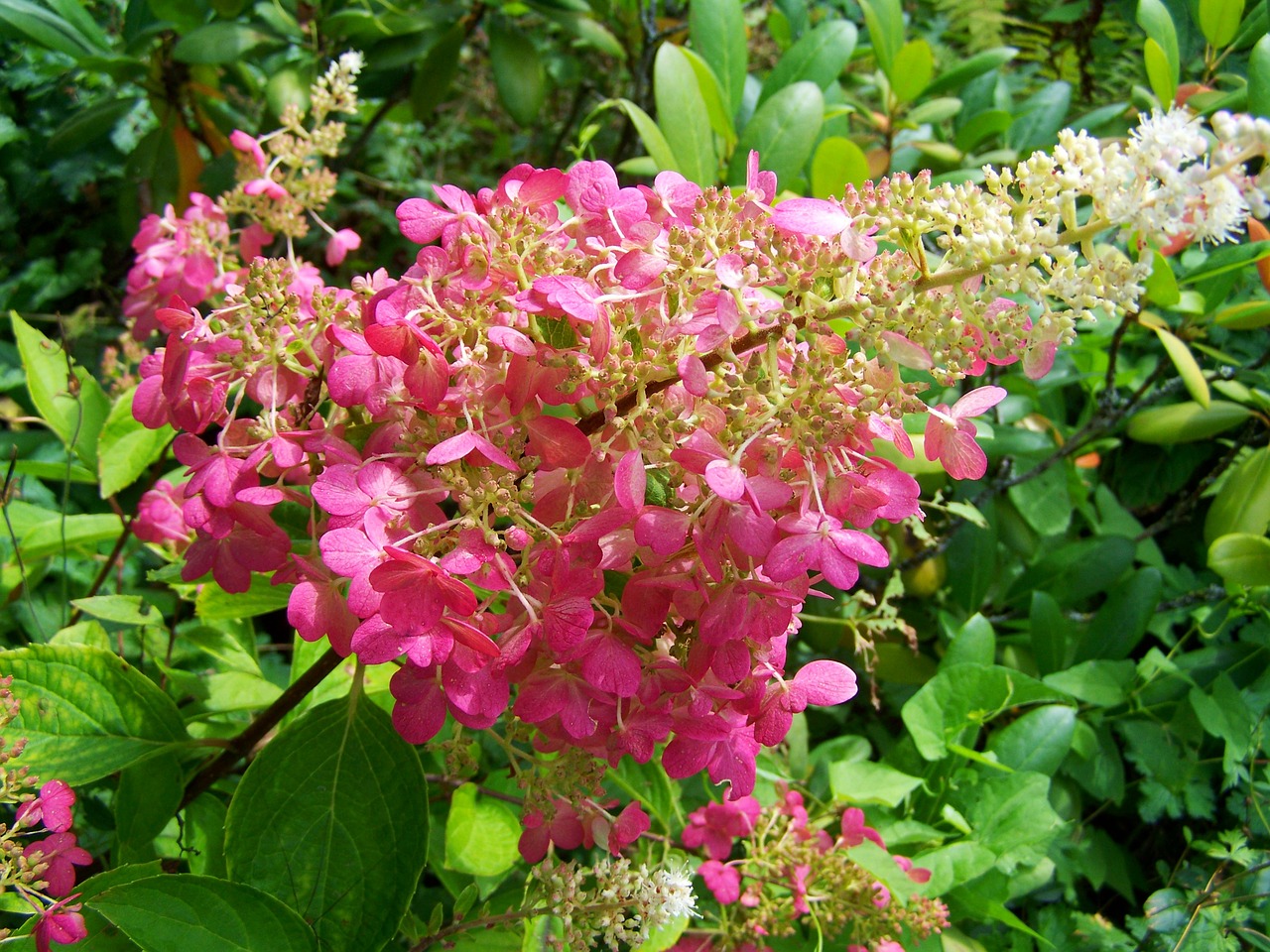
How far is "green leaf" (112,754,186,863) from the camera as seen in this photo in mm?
896

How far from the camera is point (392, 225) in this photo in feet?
7.82

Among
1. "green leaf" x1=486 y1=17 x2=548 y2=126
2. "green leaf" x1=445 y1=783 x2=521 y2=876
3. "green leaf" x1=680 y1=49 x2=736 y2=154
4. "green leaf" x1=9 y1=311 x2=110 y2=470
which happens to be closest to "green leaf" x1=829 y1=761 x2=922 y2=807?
"green leaf" x1=445 y1=783 x2=521 y2=876

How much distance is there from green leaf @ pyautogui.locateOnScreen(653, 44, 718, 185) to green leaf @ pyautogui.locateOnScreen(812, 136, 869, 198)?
0.15 meters

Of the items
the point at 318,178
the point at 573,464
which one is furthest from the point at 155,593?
the point at 573,464

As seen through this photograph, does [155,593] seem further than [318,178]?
Yes

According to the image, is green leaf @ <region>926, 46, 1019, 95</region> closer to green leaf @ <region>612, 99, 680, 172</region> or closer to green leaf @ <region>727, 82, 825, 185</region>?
green leaf @ <region>727, 82, 825, 185</region>

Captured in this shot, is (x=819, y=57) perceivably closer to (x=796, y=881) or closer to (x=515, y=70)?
(x=515, y=70)

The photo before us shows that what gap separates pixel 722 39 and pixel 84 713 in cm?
127

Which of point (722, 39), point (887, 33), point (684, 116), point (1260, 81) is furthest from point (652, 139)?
point (1260, 81)

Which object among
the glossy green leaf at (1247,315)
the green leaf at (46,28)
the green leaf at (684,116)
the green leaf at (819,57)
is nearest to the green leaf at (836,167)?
the green leaf at (684,116)

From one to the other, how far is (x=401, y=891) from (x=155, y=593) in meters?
0.94

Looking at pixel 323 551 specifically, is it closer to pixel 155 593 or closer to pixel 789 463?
pixel 789 463

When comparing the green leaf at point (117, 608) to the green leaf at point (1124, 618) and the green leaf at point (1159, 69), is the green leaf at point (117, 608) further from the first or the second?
the green leaf at point (1159, 69)

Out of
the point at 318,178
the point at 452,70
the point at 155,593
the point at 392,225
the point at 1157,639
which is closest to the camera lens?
the point at 318,178
